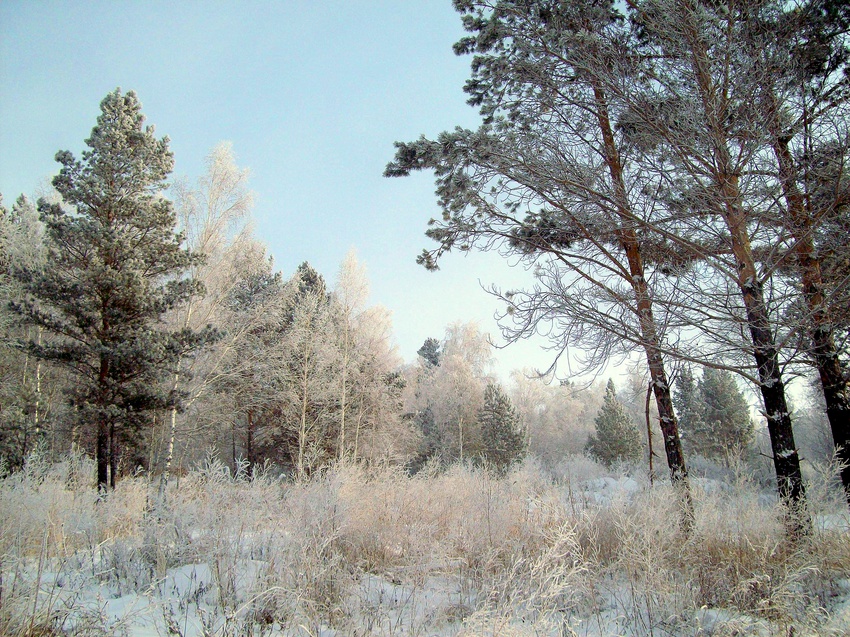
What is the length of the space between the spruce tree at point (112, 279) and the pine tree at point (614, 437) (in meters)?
28.5

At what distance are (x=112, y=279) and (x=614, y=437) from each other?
31.1m

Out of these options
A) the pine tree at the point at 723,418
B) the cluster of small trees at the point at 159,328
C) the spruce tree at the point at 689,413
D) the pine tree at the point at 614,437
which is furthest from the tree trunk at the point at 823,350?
the spruce tree at the point at 689,413

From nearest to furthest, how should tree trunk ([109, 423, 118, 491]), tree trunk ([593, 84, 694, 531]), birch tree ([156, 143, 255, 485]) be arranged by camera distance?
tree trunk ([593, 84, 694, 531]) → tree trunk ([109, 423, 118, 491]) → birch tree ([156, 143, 255, 485])

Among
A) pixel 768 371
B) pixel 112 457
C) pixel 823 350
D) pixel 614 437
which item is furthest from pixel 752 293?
pixel 614 437

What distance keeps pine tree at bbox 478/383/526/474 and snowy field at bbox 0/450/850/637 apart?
2147 cm

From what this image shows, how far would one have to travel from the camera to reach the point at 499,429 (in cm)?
2755

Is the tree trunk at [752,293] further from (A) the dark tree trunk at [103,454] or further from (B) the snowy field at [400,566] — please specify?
(A) the dark tree trunk at [103,454]

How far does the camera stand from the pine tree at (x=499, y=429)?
27.2 metres

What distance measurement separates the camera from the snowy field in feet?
8.98

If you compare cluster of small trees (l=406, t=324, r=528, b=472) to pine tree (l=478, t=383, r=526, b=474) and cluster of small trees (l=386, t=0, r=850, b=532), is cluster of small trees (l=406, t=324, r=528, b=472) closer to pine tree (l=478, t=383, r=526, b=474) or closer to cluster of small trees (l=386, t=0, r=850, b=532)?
pine tree (l=478, t=383, r=526, b=474)

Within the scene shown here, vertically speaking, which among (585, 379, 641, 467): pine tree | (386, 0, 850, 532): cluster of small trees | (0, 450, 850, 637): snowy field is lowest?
(585, 379, 641, 467): pine tree

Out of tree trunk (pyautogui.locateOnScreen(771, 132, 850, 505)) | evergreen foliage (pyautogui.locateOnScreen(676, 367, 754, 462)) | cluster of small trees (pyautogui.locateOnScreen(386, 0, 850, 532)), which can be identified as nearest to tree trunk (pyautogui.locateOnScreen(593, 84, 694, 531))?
cluster of small trees (pyautogui.locateOnScreen(386, 0, 850, 532))

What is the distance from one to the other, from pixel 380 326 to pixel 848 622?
1669 centimetres

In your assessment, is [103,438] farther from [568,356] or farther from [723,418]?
[723,418]
